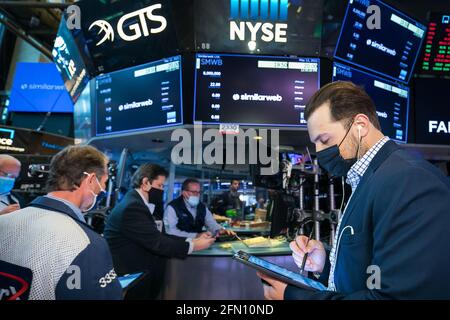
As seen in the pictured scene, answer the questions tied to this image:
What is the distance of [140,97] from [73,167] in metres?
1.39

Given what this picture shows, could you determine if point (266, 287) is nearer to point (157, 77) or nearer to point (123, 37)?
point (157, 77)

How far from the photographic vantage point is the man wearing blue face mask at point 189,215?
327 centimetres

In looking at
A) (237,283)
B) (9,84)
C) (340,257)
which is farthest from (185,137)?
(9,84)

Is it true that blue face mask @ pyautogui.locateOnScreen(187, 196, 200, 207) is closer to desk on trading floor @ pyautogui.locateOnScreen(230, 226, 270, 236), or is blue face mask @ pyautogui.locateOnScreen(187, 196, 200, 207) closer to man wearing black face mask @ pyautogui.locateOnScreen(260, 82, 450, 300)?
desk on trading floor @ pyautogui.locateOnScreen(230, 226, 270, 236)

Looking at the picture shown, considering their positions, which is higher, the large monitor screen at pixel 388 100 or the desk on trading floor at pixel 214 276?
the large monitor screen at pixel 388 100

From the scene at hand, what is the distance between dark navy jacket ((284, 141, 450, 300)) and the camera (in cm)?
76

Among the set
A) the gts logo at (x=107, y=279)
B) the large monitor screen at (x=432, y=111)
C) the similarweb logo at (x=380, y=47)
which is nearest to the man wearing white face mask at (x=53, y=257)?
the gts logo at (x=107, y=279)

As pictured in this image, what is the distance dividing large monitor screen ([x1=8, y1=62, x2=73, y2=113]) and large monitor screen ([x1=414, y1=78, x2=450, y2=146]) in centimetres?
754

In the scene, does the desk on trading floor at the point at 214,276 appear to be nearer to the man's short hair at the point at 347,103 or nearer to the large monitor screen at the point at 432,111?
the man's short hair at the point at 347,103

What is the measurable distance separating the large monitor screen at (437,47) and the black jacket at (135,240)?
3.01 m

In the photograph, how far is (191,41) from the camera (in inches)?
97.9

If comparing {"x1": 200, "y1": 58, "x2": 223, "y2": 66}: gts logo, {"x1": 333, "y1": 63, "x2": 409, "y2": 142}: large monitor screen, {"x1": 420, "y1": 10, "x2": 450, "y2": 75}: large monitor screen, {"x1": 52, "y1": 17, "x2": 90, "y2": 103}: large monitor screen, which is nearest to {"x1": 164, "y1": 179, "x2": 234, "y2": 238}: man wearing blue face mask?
{"x1": 200, "y1": 58, "x2": 223, "y2": 66}: gts logo

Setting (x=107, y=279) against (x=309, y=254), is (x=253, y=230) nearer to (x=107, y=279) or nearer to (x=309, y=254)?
(x=309, y=254)
